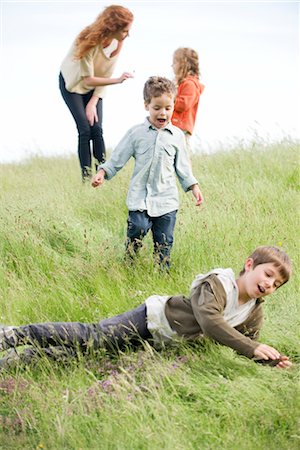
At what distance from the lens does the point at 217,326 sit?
4379mm

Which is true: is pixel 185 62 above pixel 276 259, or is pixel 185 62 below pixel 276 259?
above

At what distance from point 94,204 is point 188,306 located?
11.4 ft

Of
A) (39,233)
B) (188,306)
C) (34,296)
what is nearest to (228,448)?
(188,306)

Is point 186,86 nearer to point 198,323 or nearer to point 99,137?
point 99,137

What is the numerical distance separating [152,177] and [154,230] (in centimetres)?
43

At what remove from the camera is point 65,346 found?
4.86 m

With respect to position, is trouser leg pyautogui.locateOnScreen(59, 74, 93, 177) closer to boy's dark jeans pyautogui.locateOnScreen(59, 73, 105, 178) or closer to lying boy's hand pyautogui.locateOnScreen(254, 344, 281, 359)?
boy's dark jeans pyautogui.locateOnScreen(59, 73, 105, 178)

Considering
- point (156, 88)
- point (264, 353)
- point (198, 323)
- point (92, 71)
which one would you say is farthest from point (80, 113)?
point (264, 353)

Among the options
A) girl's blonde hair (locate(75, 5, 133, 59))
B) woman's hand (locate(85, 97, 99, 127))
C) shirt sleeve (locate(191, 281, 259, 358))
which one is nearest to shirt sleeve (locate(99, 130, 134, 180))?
shirt sleeve (locate(191, 281, 259, 358))

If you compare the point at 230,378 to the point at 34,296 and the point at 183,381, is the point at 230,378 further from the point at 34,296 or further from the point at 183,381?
the point at 34,296

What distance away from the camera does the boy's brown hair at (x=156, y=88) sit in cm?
586

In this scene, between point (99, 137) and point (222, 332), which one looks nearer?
point (222, 332)

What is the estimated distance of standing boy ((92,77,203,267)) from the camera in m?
6.15

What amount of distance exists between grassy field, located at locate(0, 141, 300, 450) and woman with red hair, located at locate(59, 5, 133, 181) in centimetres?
65
